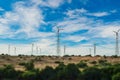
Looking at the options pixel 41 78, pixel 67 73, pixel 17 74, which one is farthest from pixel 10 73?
pixel 67 73

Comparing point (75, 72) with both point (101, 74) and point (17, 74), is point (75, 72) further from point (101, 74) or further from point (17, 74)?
point (17, 74)

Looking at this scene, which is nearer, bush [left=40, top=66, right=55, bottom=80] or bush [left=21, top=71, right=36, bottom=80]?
bush [left=21, top=71, right=36, bottom=80]

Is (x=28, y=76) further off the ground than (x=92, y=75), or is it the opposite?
(x=92, y=75)

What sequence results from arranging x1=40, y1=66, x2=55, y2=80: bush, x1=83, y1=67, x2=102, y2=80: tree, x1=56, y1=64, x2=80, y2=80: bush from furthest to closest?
x1=40, y1=66, x2=55, y2=80: bush < x1=56, y1=64, x2=80, y2=80: bush < x1=83, y1=67, x2=102, y2=80: tree

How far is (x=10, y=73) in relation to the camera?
176ft

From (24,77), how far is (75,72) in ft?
25.5

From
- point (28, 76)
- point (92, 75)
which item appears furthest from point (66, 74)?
point (28, 76)

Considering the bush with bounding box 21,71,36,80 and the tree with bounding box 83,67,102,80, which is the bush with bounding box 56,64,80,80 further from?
the bush with bounding box 21,71,36,80

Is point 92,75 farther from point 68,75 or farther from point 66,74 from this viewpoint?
point 66,74

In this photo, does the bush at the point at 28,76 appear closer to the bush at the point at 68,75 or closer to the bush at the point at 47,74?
the bush at the point at 47,74

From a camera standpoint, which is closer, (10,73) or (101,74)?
(101,74)

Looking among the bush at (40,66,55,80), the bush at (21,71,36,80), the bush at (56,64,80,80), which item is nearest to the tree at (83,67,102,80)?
the bush at (56,64,80,80)

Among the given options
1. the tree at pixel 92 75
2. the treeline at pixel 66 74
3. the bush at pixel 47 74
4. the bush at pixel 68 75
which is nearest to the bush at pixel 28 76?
the treeline at pixel 66 74

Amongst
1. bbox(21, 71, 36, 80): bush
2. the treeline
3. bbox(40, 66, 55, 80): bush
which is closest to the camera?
the treeline
